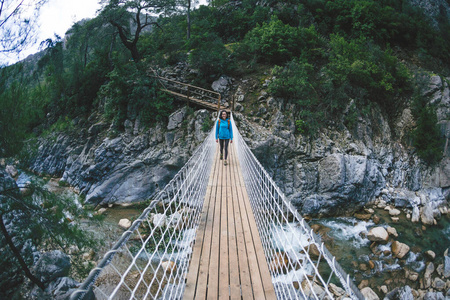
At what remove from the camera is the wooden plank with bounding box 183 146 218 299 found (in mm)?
1559

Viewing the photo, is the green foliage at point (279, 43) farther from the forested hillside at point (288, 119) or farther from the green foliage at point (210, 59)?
the green foliage at point (210, 59)

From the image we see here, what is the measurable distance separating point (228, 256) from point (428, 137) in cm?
1028

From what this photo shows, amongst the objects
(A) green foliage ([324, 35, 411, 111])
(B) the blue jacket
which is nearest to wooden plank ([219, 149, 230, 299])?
(B) the blue jacket

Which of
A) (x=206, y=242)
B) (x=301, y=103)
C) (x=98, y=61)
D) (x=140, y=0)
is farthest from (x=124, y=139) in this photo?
(x=206, y=242)

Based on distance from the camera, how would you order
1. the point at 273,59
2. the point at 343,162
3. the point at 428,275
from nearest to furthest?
the point at 428,275 → the point at 343,162 → the point at 273,59

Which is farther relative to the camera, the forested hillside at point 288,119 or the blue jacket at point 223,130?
the forested hillside at point 288,119

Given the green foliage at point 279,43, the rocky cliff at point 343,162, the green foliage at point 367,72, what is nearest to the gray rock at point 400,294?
the rocky cliff at point 343,162

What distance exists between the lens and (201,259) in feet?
6.09

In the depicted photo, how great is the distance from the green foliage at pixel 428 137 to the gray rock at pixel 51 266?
11.7 m

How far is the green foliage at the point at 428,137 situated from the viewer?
8.36 metres

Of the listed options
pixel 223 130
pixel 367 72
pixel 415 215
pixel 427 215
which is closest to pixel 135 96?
pixel 223 130

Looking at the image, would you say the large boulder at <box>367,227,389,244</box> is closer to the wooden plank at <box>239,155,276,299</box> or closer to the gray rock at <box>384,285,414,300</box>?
the gray rock at <box>384,285,414,300</box>

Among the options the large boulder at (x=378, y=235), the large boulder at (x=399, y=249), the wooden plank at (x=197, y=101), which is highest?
the wooden plank at (x=197, y=101)

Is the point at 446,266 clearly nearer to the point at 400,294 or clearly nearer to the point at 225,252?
the point at 400,294
